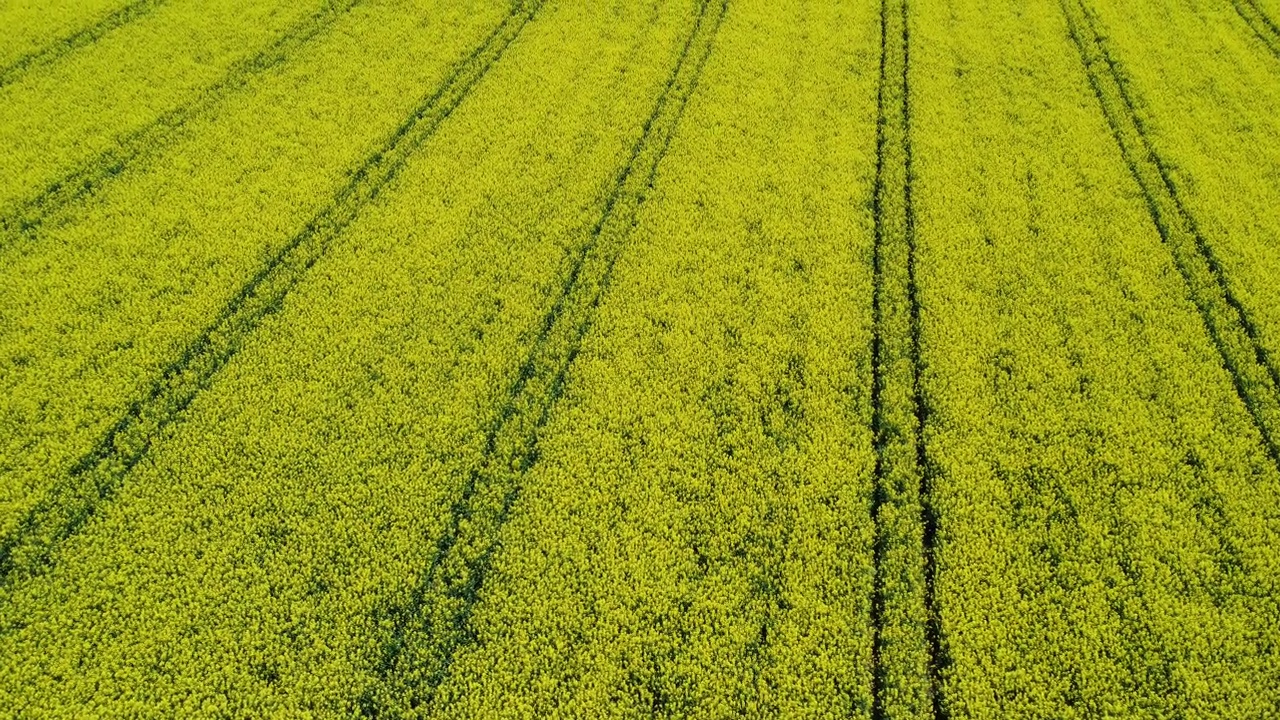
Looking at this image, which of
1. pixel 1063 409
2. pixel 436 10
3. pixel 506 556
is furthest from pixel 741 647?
pixel 436 10

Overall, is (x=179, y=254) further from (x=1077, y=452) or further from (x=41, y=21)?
(x=1077, y=452)

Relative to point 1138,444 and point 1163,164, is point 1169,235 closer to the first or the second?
point 1163,164

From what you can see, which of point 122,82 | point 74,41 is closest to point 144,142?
point 122,82

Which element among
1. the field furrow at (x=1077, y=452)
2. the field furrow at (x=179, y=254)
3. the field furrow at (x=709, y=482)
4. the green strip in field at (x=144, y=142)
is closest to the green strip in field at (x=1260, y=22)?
the field furrow at (x=1077, y=452)

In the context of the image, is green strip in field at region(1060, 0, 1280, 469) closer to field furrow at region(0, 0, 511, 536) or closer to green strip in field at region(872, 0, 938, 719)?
green strip in field at region(872, 0, 938, 719)

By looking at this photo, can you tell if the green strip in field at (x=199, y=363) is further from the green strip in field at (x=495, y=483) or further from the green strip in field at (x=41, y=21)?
the green strip in field at (x=41, y=21)

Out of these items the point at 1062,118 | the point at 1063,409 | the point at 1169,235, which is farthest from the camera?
the point at 1062,118

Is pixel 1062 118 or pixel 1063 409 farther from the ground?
pixel 1062 118
